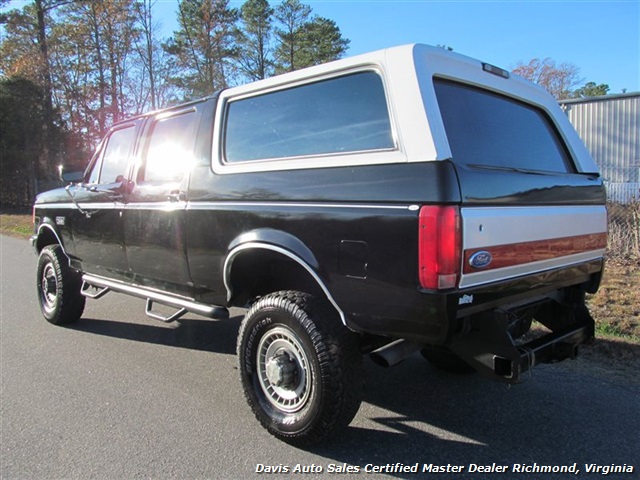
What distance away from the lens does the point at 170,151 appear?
13.0 ft

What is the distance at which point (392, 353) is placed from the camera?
105 inches

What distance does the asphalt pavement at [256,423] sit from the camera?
2693mm

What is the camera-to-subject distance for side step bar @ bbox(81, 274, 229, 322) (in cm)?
350

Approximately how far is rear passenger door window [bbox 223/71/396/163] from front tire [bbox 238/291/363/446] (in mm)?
926

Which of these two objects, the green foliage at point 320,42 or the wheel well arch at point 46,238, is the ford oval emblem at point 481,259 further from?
the green foliage at point 320,42

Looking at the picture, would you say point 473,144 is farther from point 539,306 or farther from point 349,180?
point 539,306

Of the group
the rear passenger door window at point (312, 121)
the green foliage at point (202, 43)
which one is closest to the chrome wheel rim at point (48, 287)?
Result: the rear passenger door window at point (312, 121)

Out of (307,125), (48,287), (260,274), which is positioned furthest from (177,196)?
(48,287)

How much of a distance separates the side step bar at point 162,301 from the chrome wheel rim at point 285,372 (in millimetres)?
592

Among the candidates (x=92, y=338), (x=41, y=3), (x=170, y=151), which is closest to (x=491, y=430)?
(x=170, y=151)

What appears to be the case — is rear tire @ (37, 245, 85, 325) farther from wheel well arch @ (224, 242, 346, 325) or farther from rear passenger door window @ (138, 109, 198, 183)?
wheel well arch @ (224, 242, 346, 325)

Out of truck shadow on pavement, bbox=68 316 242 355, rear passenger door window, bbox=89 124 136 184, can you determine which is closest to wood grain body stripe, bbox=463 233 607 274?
truck shadow on pavement, bbox=68 316 242 355

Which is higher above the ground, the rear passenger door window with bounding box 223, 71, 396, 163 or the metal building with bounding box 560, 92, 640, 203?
the metal building with bounding box 560, 92, 640, 203

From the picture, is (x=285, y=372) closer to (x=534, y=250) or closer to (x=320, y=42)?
(x=534, y=250)
